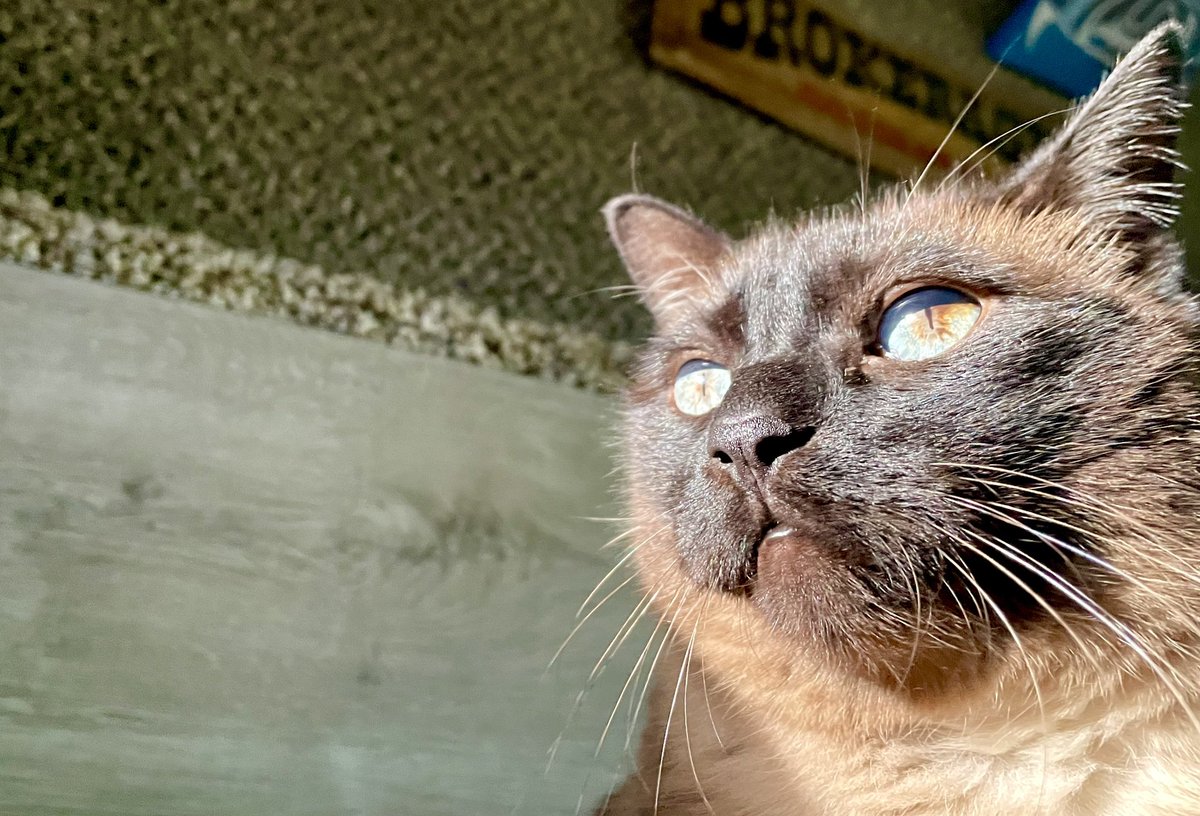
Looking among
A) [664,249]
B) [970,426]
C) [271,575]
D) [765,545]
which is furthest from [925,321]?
[271,575]

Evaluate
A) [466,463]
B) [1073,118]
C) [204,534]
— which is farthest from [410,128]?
[1073,118]

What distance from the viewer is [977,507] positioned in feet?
1.87

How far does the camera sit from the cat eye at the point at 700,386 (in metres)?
0.90

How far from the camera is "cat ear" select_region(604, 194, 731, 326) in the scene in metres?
1.08

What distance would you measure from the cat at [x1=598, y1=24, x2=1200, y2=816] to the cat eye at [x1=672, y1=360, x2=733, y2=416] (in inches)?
3.6

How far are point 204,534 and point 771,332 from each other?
81 centimetres

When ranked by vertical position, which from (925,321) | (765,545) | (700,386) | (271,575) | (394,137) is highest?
(394,137)

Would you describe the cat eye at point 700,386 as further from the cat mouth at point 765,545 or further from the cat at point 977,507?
the cat mouth at point 765,545

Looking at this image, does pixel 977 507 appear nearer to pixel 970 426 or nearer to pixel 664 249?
pixel 970 426

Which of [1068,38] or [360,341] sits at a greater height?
[1068,38]

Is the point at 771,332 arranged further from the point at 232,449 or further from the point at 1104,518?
the point at 232,449

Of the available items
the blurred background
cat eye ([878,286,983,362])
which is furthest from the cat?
the blurred background

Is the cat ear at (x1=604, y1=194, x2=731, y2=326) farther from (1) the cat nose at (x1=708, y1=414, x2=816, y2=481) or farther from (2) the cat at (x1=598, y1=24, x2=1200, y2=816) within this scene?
(1) the cat nose at (x1=708, y1=414, x2=816, y2=481)

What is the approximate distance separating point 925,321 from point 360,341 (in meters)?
0.90
